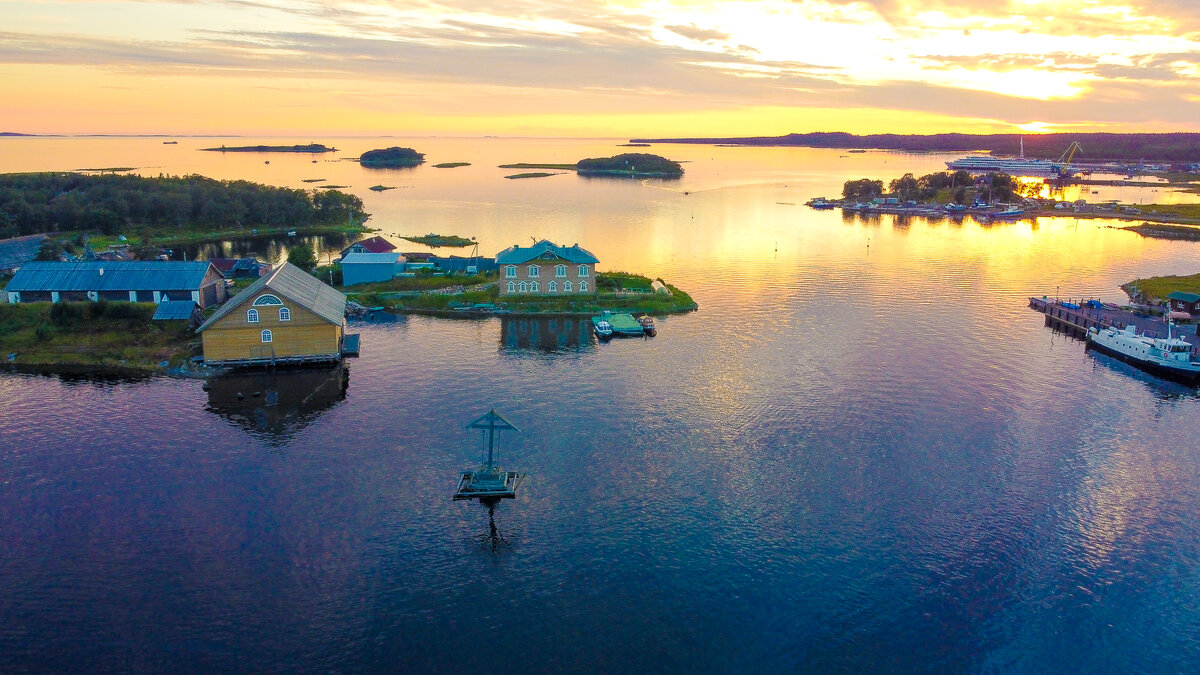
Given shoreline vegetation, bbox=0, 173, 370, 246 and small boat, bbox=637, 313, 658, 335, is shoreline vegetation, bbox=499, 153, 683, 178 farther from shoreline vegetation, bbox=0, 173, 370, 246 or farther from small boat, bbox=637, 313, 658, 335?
small boat, bbox=637, 313, 658, 335

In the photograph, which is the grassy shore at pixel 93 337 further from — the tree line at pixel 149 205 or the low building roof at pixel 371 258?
the tree line at pixel 149 205

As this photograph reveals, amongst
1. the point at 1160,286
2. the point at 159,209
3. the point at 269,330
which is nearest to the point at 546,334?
the point at 269,330

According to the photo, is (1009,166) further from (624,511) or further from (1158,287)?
(624,511)

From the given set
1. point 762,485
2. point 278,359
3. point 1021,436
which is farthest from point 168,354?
point 1021,436

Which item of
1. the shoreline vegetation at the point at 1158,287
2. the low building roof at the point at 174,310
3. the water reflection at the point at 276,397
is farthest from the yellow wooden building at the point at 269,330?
the shoreline vegetation at the point at 1158,287

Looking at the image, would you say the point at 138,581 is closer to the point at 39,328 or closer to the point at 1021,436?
the point at 39,328

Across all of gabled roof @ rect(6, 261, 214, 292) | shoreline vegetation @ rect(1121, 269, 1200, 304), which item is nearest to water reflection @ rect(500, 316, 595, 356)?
gabled roof @ rect(6, 261, 214, 292)
